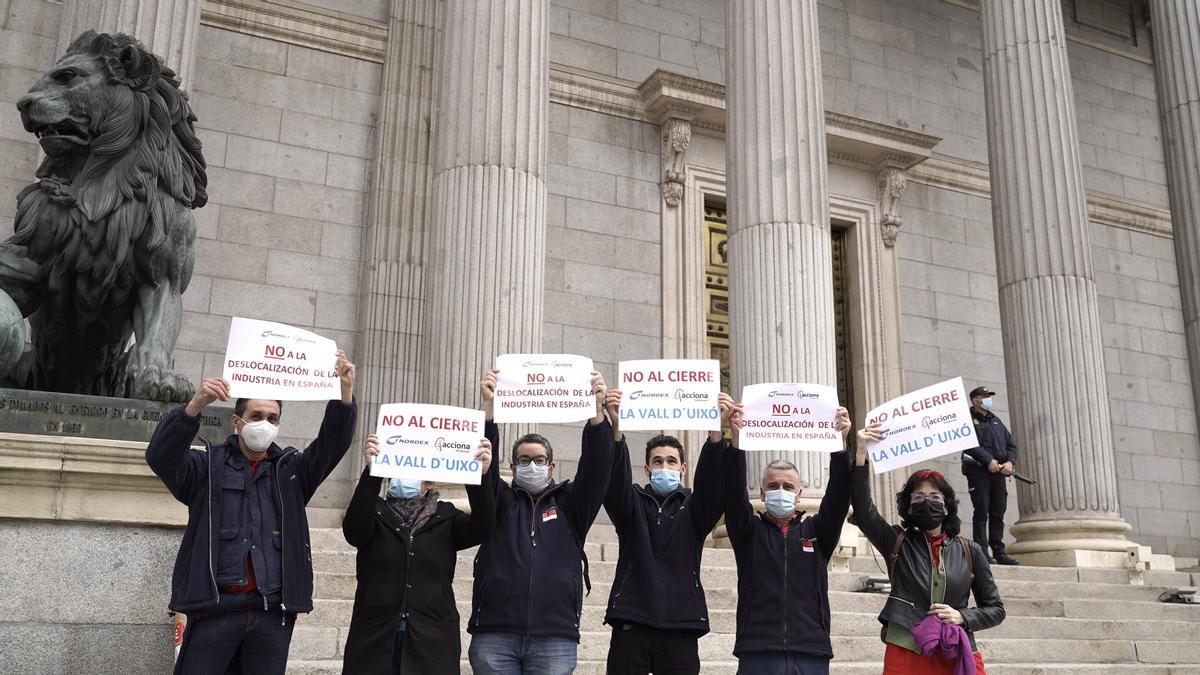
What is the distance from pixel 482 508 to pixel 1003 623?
6.88 m

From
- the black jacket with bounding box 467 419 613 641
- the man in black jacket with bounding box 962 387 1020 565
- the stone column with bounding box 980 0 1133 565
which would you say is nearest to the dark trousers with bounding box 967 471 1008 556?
the man in black jacket with bounding box 962 387 1020 565

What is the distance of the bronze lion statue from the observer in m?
6.33

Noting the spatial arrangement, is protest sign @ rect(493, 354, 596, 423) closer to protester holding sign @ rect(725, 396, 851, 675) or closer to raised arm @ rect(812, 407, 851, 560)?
protester holding sign @ rect(725, 396, 851, 675)

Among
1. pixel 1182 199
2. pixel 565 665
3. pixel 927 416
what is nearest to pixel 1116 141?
pixel 1182 199

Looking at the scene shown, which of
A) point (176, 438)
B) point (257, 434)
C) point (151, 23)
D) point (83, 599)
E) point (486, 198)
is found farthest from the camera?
point (486, 198)

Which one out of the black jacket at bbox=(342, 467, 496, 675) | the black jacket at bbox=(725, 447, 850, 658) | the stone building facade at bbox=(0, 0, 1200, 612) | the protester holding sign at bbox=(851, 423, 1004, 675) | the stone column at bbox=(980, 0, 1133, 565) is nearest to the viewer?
the black jacket at bbox=(342, 467, 496, 675)

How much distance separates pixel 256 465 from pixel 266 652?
876mm

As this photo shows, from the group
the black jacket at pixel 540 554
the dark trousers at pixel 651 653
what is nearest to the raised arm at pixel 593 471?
the black jacket at pixel 540 554

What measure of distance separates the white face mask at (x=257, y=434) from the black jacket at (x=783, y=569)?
2497 millimetres

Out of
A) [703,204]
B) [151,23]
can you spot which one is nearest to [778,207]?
[703,204]

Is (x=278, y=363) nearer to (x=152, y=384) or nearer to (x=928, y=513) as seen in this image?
(x=152, y=384)

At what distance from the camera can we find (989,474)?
1309 centimetres

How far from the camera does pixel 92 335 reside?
6.57m

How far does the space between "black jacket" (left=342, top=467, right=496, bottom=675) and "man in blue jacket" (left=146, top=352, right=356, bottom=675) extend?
0.47 m
